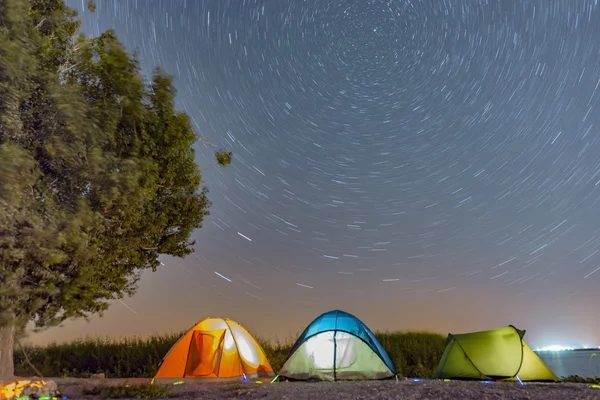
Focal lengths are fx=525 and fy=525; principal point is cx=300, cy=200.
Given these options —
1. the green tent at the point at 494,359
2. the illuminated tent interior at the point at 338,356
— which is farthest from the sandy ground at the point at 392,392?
the illuminated tent interior at the point at 338,356

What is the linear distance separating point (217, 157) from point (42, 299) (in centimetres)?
726

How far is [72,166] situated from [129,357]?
10.2 metres

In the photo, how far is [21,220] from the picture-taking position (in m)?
11.8

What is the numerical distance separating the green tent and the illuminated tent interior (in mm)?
1809

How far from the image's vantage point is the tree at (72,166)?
11750 millimetres

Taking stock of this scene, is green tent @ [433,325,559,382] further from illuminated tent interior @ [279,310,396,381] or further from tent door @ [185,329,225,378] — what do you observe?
tent door @ [185,329,225,378]

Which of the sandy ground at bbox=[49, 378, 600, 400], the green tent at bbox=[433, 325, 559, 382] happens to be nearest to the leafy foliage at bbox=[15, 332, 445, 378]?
the green tent at bbox=[433, 325, 559, 382]

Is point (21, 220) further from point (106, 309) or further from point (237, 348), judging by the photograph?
point (237, 348)

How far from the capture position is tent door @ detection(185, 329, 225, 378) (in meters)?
15.6

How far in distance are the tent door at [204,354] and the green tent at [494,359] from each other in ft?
21.5

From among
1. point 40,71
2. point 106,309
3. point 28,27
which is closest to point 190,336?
point 106,309

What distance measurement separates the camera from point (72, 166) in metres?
13.0

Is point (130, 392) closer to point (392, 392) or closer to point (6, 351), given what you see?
point (6, 351)

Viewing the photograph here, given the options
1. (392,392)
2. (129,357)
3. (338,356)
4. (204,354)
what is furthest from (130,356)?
(392,392)
